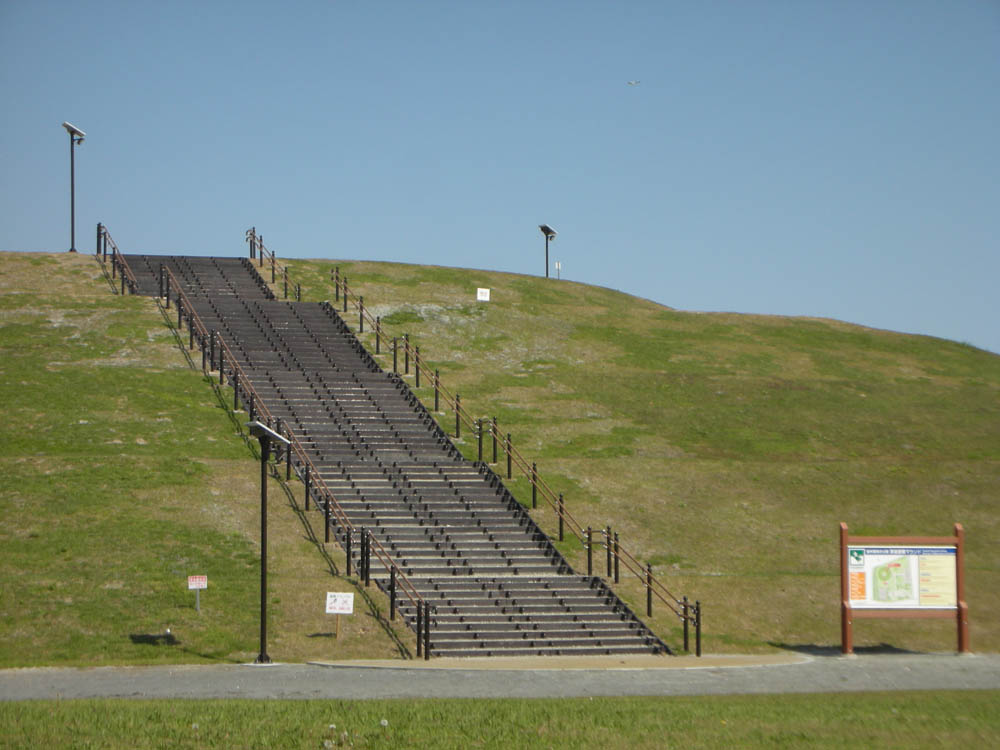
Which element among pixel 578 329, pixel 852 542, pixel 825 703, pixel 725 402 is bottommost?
pixel 825 703

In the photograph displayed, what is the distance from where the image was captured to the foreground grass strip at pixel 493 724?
525 inches

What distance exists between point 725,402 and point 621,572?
14.5 m

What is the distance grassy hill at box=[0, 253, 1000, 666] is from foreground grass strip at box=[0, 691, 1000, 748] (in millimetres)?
5969

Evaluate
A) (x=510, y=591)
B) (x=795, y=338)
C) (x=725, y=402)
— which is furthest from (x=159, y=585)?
(x=795, y=338)

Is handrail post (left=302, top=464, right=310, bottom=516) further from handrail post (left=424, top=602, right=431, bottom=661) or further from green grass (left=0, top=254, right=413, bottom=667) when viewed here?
handrail post (left=424, top=602, right=431, bottom=661)

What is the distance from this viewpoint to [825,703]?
16375mm

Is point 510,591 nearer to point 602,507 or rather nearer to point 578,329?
point 602,507

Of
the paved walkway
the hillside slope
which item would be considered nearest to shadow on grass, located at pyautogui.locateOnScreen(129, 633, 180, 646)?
the paved walkway

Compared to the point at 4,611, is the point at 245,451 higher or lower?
higher

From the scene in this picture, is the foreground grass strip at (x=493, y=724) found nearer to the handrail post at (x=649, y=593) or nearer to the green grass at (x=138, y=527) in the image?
the green grass at (x=138, y=527)

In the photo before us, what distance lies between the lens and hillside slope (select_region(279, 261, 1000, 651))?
2661 cm

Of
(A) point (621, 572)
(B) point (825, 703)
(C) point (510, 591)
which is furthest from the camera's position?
(A) point (621, 572)

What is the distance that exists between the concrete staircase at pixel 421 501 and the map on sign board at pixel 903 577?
172 inches

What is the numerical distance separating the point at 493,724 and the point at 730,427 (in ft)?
79.4
